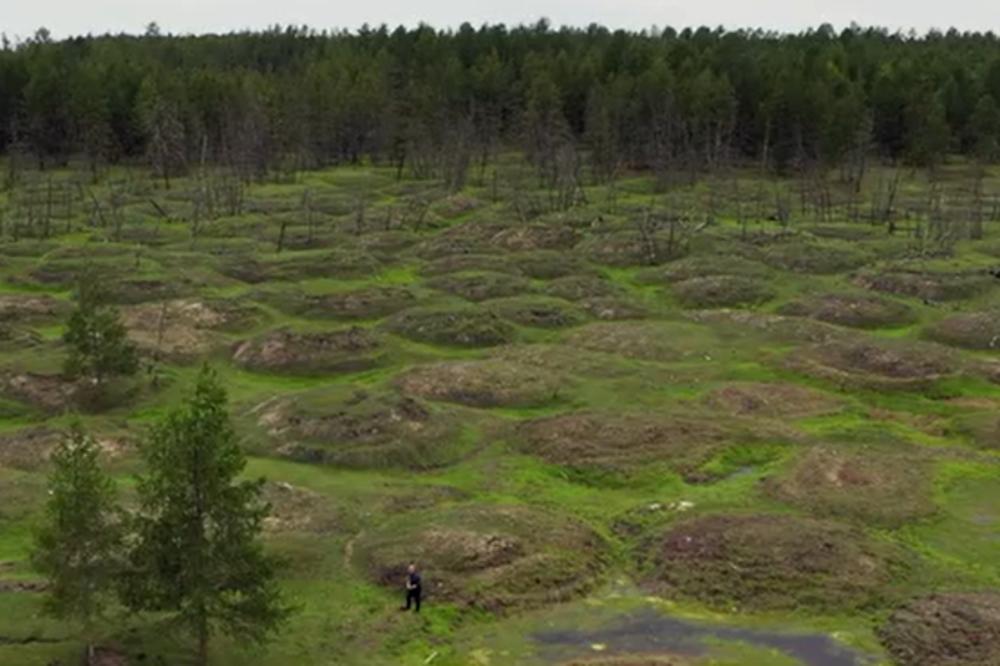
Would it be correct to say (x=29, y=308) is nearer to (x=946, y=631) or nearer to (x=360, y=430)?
(x=360, y=430)

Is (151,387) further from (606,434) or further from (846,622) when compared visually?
(846,622)

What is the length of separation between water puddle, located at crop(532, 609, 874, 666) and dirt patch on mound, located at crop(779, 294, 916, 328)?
1968 inches

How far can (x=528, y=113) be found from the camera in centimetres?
16350

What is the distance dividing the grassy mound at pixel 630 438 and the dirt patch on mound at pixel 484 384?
4459 mm

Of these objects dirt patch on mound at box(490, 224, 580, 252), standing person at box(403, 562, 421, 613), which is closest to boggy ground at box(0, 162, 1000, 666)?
dirt patch on mound at box(490, 224, 580, 252)

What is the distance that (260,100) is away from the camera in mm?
172750

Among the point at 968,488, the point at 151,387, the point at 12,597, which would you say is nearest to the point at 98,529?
the point at 12,597

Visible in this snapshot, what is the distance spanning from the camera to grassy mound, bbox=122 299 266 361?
7838cm

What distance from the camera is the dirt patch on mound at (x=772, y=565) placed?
4391 centimetres

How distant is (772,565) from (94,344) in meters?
42.9

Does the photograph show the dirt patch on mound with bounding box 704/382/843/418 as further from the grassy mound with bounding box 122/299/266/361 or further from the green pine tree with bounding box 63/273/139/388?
the grassy mound with bounding box 122/299/266/361

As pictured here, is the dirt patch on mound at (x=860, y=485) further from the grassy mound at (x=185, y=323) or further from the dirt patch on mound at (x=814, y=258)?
the dirt patch on mound at (x=814, y=258)

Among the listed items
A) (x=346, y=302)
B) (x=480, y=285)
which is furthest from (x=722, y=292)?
(x=346, y=302)

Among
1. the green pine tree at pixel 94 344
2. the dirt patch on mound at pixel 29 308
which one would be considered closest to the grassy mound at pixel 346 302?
the dirt patch on mound at pixel 29 308
